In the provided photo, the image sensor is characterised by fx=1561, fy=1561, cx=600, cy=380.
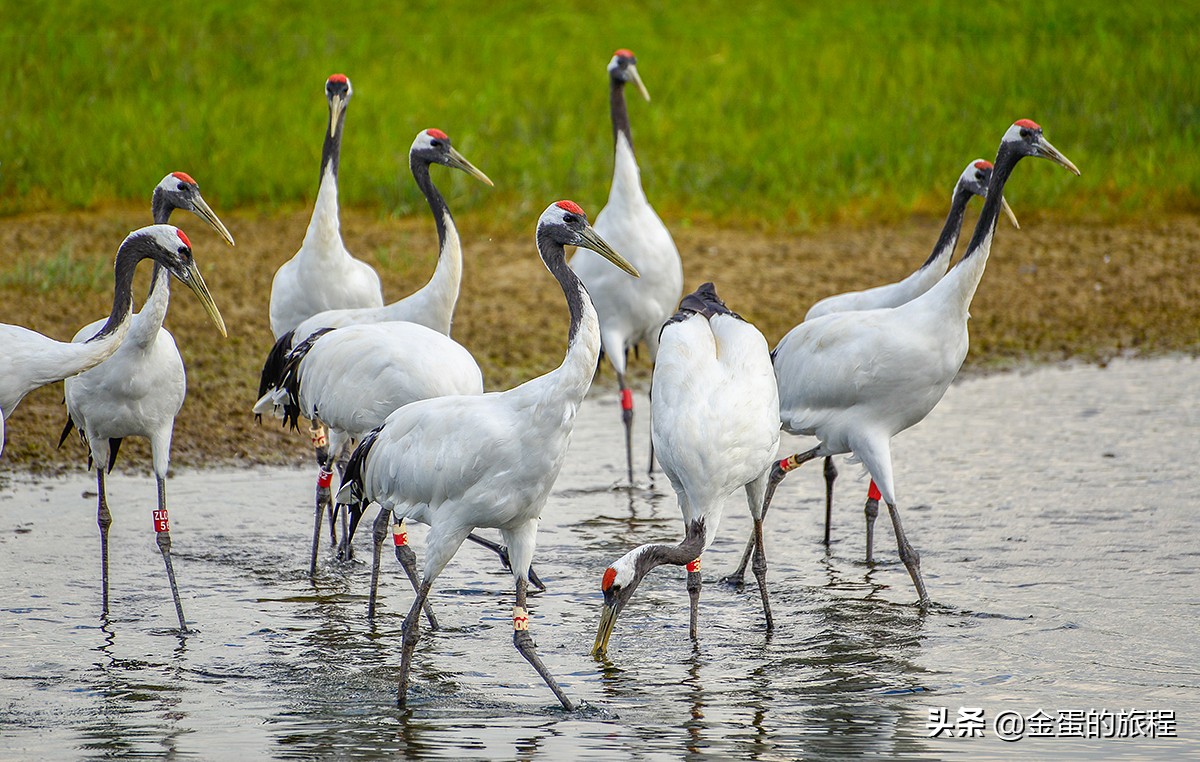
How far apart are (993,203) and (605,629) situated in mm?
2430

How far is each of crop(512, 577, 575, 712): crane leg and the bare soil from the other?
10.8ft

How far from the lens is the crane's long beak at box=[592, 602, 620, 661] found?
5348mm

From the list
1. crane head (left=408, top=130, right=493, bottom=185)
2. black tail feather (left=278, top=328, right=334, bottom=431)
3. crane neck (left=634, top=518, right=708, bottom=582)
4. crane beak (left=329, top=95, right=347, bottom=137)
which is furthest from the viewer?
crane beak (left=329, top=95, right=347, bottom=137)

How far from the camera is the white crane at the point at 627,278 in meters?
8.37

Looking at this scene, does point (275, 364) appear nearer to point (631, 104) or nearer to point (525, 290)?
point (525, 290)

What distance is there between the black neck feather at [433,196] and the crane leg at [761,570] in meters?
1.95

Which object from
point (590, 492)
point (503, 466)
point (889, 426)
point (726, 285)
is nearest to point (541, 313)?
point (726, 285)

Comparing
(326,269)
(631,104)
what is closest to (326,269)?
(326,269)

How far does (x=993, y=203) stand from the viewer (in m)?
6.34

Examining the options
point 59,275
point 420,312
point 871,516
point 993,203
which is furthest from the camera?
point 59,275

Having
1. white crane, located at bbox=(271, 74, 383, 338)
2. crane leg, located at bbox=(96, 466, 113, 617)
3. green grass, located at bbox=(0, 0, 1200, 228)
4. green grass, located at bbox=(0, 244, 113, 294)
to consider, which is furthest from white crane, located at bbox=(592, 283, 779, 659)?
green grass, located at bbox=(0, 0, 1200, 228)

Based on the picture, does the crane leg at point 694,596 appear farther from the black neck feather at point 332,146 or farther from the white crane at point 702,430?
the black neck feather at point 332,146

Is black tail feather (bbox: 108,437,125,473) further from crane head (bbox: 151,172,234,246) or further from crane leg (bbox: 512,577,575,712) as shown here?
crane leg (bbox: 512,577,575,712)

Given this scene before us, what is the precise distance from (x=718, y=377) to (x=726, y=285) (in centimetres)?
562
